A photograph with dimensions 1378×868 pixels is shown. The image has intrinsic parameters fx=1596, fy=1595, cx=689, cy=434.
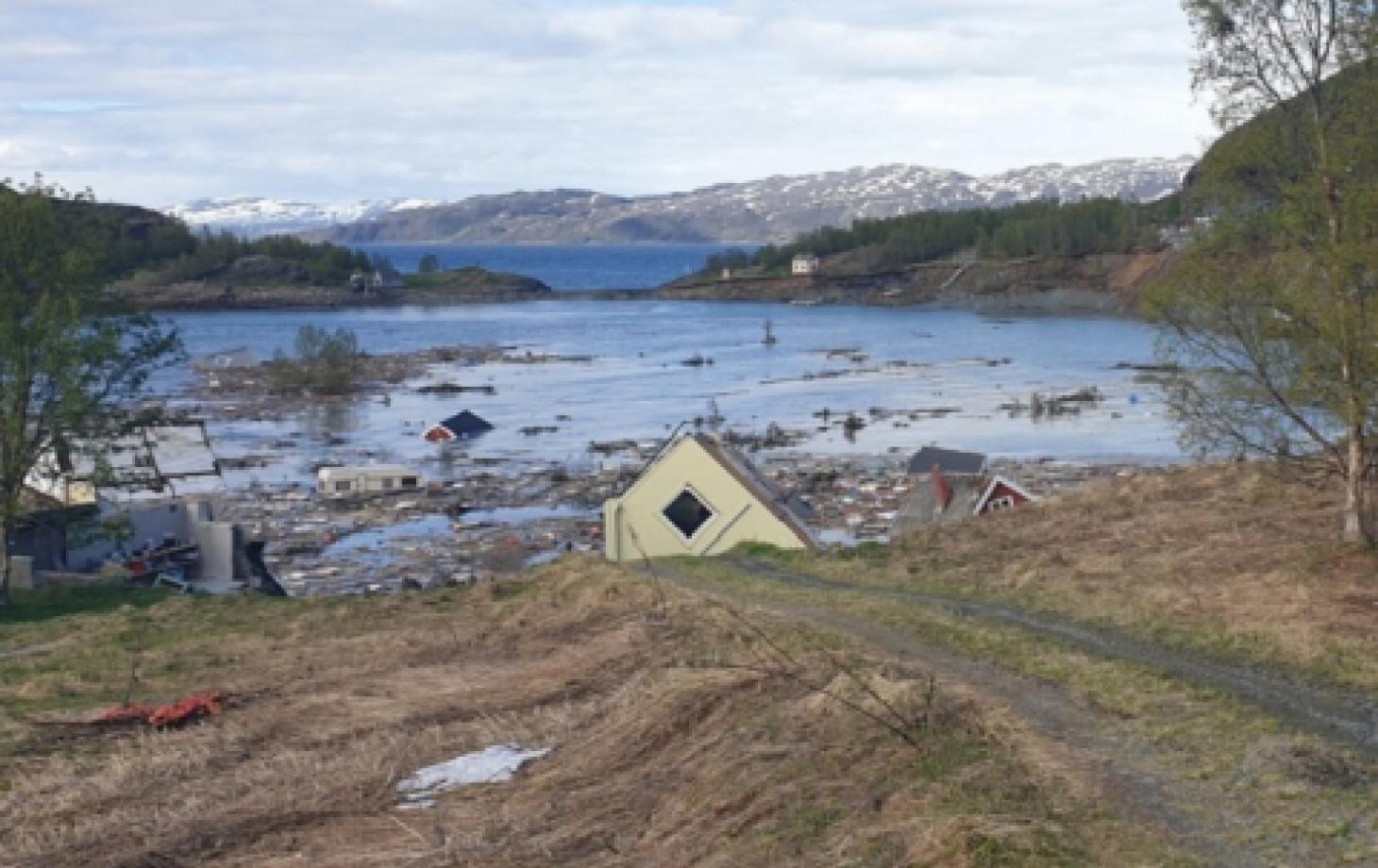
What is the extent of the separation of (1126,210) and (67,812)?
136 m

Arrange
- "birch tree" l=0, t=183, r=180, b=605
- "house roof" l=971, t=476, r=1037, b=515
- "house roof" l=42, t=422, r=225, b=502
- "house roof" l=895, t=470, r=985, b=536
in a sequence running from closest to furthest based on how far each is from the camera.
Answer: "birch tree" l=0, t=183, r=180, b=605
"house roof" l=971, t=476, r=1037, b=515
"house roof" l=895, t=470, r=985, b=536
"house roof" l=42, t=422, r=225, b=502

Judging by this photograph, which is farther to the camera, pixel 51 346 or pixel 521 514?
pixel 521 514

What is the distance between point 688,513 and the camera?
74.6ft

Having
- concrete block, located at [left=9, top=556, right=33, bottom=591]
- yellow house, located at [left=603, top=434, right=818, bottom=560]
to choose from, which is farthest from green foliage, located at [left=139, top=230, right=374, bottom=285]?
yellow house, located at [left=603, top=434, right=818, bottom=560]

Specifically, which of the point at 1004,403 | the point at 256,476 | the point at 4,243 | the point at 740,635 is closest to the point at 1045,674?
the point at 740,635

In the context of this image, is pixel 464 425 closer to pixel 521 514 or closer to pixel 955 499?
pixel 521 514

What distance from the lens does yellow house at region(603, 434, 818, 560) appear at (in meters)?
22.0

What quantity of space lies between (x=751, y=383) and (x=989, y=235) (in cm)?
8332

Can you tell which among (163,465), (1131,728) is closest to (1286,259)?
(1131,728)

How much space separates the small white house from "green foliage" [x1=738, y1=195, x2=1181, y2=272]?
8345cm

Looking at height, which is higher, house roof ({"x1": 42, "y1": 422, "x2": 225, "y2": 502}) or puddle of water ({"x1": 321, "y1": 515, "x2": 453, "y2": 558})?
house roof ({"x1": 42, "y1": 422, "x2": 225, "y2": 502})

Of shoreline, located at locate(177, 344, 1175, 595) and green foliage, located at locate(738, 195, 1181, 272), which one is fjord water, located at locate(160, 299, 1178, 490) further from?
green foliage, located at locate(738, 195, 1181, 272)

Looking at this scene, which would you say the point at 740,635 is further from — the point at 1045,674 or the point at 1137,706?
the point at 1137,706

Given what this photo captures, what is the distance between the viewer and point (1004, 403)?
60219 millimetres
